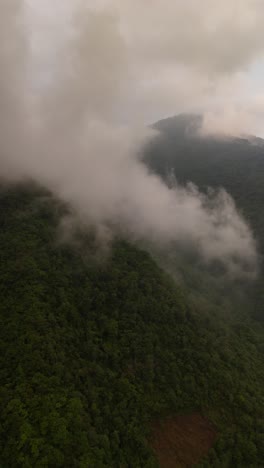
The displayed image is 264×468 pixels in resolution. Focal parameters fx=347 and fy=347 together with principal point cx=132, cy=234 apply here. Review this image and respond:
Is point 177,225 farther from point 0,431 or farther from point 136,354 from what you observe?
point 0,431

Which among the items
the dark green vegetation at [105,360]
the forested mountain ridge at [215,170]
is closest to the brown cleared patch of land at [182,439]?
the dark green vegetation at [105,360]

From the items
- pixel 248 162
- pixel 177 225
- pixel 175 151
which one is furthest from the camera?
pixel 175 151

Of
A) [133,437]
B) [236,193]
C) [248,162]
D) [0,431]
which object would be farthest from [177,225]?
[0,431]

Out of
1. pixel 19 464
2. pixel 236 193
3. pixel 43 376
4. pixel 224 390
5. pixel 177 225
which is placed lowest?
pixel 19 464

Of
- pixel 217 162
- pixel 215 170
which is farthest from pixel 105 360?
pixel 217 162

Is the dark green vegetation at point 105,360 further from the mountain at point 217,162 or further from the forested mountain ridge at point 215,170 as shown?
the mountain at point 217,162

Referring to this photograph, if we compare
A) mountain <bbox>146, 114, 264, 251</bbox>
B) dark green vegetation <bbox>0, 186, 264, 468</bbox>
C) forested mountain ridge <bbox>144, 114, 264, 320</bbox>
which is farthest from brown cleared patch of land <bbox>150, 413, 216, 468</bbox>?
mountain <bbox>146, 114, 264, 251</bbox>
